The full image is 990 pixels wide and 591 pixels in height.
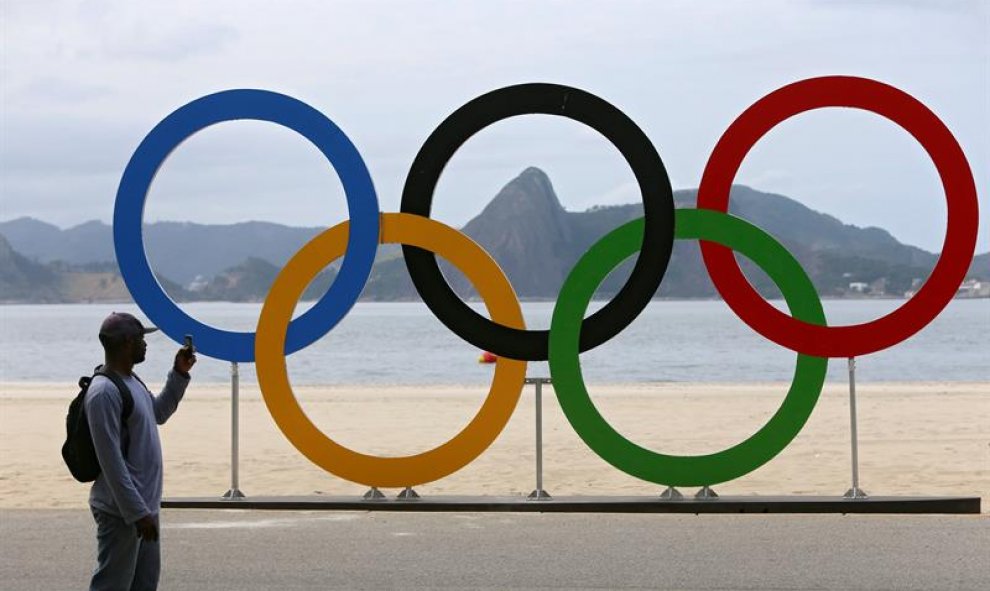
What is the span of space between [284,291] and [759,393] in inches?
981

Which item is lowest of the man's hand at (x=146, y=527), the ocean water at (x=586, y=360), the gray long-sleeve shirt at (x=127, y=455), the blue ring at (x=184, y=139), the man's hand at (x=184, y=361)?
the ocean water at (x=586, y=360)

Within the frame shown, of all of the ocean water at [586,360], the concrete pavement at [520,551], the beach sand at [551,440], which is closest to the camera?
the concrete pavement at [520,551]

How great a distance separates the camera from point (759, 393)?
1389 inches

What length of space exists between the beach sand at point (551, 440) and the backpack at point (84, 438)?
7798 mm

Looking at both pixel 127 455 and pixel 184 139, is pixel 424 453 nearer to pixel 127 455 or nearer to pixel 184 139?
pixel 184 139

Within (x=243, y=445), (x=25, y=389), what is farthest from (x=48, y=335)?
(x=243, y=445)

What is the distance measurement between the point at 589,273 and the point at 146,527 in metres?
6.34

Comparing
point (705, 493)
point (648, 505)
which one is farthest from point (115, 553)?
point (705, 493)

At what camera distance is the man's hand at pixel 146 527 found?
5.89 m

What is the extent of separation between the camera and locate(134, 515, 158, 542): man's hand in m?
5.89

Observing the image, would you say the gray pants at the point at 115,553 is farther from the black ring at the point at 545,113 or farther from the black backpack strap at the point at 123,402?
the black ring at the point at 545,113

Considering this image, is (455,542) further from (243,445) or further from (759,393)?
(759,393)

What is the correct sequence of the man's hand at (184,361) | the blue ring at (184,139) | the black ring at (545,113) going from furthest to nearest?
the blue ring at (184,139)
the black ring at (545,113)
the man's hand at (184,361)

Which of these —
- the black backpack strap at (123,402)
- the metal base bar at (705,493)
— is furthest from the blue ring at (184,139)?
the black backpack strap at (123,402)
